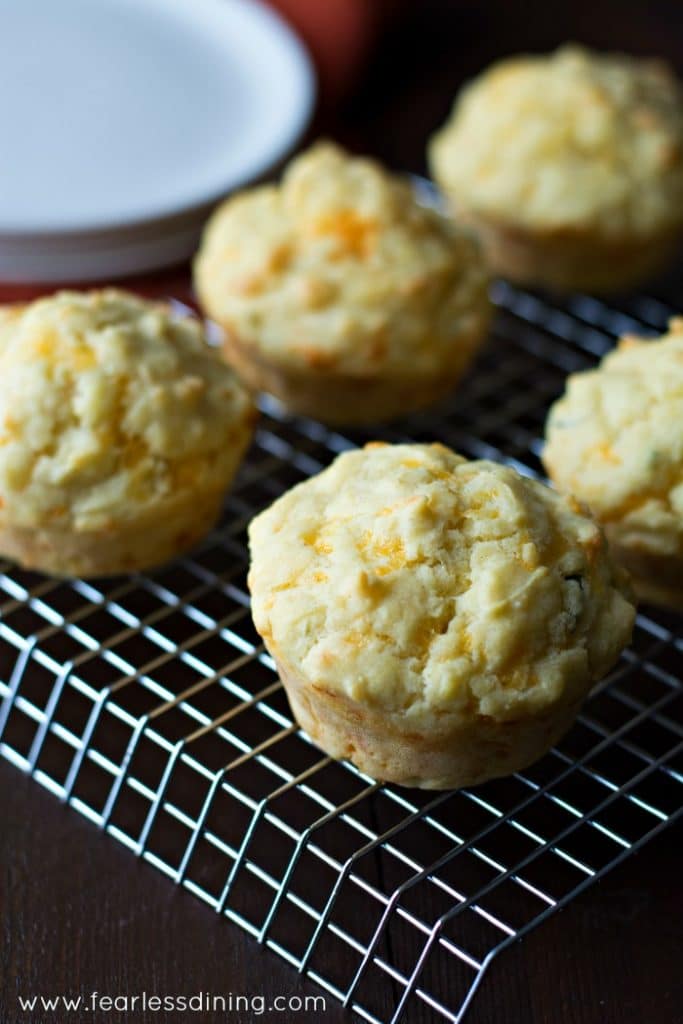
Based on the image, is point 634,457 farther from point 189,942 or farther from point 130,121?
point 130,121

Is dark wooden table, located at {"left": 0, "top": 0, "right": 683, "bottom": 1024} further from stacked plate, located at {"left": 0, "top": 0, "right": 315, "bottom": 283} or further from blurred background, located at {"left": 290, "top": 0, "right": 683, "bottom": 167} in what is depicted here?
blurred background, located at {"left": 290, "top": 0, "right": 683, "bottom": 167}

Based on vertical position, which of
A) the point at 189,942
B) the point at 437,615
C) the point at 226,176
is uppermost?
the point at 437,615

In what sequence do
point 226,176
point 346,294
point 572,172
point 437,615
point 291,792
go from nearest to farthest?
point 437,615 → point 291,792 → point 346,294 → point 572,172 → point 226,176

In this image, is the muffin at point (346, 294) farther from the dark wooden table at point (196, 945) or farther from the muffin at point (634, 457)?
the dark wooden table at point (196, 945)

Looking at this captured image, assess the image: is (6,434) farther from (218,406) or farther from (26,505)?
(218,406)

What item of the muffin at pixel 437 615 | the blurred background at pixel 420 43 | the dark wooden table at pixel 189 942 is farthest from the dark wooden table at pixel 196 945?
the blurred background at pixel 420 43

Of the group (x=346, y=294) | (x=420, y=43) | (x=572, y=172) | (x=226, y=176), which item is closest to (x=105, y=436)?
(x=346, y=294)

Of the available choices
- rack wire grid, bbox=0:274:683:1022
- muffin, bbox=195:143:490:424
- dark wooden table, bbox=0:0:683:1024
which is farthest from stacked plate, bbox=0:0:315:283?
dark wooden table, bbox=0:0:683:1024

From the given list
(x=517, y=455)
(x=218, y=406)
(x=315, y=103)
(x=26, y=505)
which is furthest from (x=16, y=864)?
(x=315, y=103)
